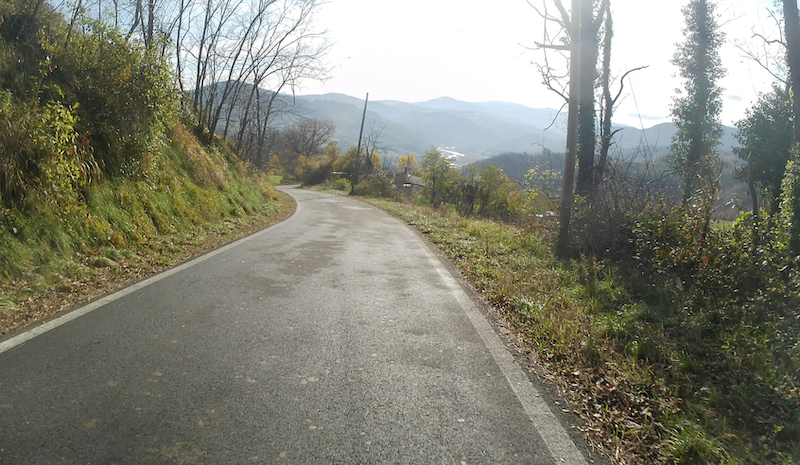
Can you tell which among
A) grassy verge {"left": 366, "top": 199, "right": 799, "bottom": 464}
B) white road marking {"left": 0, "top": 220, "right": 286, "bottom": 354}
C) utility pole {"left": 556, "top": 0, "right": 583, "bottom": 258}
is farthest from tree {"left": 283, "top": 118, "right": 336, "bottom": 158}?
grassy verge {"left": 366, "top": 199, "right": 799, "bottom": 464}

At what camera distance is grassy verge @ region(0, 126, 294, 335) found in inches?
188

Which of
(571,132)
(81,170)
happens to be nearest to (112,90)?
(81,170)

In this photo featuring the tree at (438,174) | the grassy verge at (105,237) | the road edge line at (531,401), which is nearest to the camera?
the road edge line at (531,401)

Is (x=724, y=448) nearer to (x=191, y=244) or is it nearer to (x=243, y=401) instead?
(x=243, y=401)

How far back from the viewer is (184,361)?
341 centimetres

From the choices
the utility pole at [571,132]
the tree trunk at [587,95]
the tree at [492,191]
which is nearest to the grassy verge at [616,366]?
the utility pole at [571,132]

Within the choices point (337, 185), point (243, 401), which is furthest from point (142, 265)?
point (337, 185)

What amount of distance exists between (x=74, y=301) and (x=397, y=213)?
17.2 m

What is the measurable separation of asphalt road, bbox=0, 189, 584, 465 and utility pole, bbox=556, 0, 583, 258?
4.01m

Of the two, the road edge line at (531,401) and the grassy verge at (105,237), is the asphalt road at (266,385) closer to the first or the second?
the road edge line at (531,401)

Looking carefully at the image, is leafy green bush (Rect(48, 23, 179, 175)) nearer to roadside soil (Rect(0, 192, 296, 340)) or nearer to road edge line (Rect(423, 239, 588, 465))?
roadside soil (Rect(0, 192, 296, 340))

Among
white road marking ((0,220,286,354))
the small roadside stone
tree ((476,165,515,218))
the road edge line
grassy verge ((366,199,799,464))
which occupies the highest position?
tree ((476,165,515,218))

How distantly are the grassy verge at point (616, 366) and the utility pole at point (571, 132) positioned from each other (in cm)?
116

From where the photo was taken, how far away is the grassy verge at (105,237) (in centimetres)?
479
